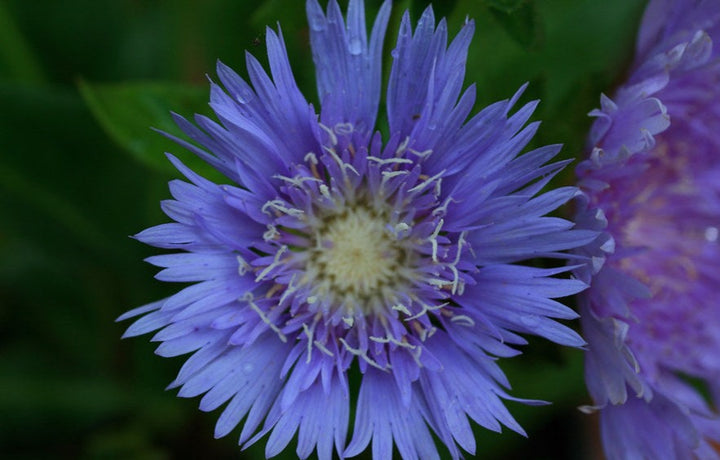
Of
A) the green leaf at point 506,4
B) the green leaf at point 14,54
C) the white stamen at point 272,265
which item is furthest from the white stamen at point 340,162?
the green leaf at point 14,54

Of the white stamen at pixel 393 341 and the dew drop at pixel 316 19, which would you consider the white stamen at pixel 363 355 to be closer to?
the white stamen at pixel 393 341

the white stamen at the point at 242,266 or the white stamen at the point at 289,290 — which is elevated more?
the white stamen at the point at 242,266

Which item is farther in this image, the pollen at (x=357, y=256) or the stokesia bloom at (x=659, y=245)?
the pollen at (x=357, y=256)

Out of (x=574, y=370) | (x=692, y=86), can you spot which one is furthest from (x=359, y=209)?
(x=574, y=370)

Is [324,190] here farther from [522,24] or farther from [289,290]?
[522,24]

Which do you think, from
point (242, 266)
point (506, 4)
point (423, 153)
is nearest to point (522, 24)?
point (506, 4)

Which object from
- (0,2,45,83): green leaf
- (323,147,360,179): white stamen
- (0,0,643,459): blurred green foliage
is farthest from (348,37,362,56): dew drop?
(0,2,45,83): green leaf

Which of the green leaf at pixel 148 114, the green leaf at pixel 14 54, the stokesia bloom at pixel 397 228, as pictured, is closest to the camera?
the stokesia bloom at pixel 397 228

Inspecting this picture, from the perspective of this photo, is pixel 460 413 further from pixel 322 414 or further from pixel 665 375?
pixel 665 375
